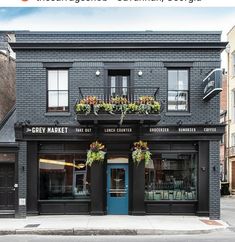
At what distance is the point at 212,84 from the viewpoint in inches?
733

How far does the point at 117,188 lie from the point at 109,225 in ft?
10.4

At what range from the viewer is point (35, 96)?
2033 centimetres

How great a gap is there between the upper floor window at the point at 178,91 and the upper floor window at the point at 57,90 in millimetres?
4243

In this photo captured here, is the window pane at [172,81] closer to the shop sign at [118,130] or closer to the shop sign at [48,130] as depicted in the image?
the shop sign at [118,130]

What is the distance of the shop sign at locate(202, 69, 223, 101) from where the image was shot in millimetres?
18203

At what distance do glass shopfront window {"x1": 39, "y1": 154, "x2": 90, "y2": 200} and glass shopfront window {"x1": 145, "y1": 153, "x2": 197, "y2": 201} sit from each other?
2.61 metres

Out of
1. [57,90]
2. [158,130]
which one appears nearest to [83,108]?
[57,90]

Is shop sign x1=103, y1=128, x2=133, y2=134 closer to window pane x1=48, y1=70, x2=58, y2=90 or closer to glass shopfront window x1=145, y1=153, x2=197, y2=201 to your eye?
glass shopfront window x1=145, y1=153, x2=197, y2=201

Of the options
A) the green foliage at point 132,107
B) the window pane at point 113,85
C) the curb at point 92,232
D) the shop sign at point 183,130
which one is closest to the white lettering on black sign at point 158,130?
the shop sign at point 183,130

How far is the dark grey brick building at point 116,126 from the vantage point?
2011 cm

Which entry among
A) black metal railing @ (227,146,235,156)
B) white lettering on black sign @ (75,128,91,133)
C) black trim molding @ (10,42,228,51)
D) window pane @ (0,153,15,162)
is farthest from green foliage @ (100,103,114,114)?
black metal railing @ (227,146,235,156)

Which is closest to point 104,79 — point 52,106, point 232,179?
point 52,106

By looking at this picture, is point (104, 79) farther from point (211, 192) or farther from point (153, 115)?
point (211, 192)

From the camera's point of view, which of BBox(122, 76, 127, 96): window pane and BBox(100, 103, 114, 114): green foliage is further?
BBox(122, 76, 127, 96): window pane
